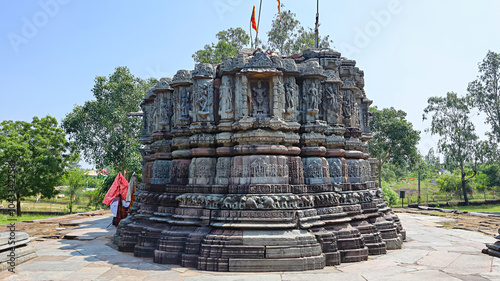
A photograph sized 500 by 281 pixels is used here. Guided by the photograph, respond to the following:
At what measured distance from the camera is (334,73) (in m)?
9.31

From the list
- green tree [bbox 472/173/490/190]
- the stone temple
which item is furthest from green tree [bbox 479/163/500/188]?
the stone temple

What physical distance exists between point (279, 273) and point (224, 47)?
24732mm

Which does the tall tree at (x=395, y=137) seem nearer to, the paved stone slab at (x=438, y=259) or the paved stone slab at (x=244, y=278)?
the paved stone slab at (x=438, y=259)

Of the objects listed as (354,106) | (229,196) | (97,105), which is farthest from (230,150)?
(97,105)

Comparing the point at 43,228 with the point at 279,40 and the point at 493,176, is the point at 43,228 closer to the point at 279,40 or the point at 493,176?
the point at 279,40

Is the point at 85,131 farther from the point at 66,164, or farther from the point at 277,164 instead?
the point at 277,164

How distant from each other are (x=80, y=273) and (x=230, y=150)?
3.95m

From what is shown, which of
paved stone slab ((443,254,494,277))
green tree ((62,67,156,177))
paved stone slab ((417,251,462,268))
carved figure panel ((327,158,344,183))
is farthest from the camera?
green tree ((62,67,156,177))

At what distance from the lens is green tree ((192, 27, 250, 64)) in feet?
94.9

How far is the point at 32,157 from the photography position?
2555cm

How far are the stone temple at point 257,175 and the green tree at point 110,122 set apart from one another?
1751 centimetres

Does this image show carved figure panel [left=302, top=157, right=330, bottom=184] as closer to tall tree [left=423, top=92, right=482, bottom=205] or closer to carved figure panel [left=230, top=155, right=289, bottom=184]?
carved figure panel [left=230, top=155, right=289, bottom=184]

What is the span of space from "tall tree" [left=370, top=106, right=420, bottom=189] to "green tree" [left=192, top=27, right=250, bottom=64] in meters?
13.2

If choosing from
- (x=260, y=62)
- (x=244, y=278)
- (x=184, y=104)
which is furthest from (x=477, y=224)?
(x=184, y=104)
